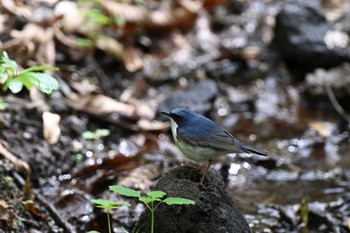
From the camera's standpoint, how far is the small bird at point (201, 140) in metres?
4.26

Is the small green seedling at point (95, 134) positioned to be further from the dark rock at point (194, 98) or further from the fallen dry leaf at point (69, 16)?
the fallen dry leaf at point (69, 16)

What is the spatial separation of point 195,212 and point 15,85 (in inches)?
58.1

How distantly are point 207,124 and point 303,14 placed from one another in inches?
230

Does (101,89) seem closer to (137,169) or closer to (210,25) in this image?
(137,169)

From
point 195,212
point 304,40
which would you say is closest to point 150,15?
point 304,40

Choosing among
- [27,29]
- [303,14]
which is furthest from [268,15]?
[27,29]

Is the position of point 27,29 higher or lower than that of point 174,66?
lower

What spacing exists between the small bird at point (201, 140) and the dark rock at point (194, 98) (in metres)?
3.21

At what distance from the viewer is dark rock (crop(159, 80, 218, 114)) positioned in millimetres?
7762

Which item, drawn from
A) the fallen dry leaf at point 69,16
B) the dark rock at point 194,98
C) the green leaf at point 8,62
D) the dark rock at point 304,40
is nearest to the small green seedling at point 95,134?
the dark rock at point 194,98

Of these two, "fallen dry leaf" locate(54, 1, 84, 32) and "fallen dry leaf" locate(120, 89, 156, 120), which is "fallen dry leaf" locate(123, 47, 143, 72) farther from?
"fallen dry leaf" locate(54, 1, 84, 32)

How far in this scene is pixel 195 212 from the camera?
403 cm

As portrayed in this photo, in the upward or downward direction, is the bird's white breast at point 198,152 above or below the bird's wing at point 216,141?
below

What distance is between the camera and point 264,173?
6949mm
